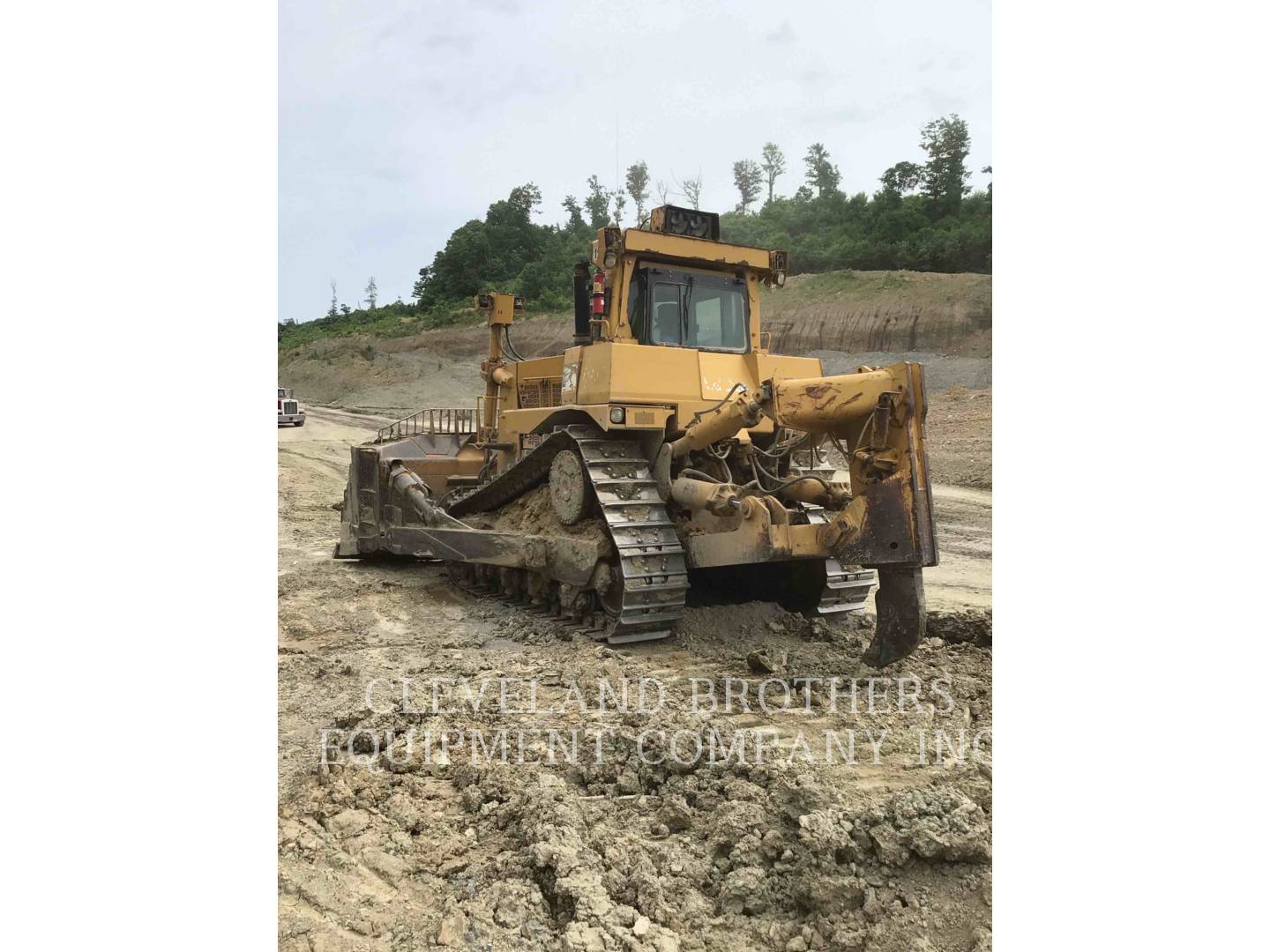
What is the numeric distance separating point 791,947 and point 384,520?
6.61 meters

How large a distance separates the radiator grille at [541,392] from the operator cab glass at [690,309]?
1267mm

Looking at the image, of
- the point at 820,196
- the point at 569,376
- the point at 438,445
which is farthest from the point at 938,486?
the point at 820,196

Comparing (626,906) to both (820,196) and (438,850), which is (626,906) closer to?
(438,850)

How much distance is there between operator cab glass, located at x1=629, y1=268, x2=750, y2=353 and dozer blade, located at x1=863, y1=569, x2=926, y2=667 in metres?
2.58

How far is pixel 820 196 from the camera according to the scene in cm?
2575

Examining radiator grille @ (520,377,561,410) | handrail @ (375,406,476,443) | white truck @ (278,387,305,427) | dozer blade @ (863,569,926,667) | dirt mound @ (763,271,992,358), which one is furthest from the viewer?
white truck @ (278,387,305,427)

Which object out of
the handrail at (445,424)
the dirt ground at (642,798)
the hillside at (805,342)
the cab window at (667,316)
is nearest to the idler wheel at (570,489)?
the dirt ground at (642,798)

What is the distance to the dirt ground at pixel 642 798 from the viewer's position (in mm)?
2891

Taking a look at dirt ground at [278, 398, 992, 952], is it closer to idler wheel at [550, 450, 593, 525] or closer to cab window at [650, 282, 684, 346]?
idler wheel at [550, 450, 593, 525]

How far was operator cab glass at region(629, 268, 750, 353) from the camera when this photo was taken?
6598 mm

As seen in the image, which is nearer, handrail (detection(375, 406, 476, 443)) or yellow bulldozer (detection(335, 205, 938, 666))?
yellow bulldozer (detection(335, 205, 938, 666))

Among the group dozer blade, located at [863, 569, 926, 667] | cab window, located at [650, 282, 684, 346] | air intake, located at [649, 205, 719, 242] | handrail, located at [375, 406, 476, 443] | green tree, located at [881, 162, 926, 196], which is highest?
green tree, located at [881, 162, 926, 196]

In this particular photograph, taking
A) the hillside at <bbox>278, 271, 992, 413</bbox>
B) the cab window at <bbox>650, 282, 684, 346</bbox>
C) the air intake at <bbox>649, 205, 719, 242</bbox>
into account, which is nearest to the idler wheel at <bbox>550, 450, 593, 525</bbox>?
the cab window at <bbox>650, 282, 684, 346</bbox>

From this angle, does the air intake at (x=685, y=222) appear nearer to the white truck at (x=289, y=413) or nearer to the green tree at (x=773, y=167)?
the green tree at (x=773, y=167)
